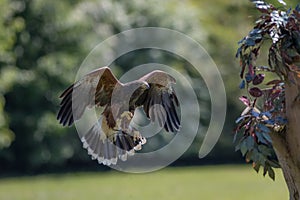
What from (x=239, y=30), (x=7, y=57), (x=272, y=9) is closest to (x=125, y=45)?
(x=7, y=57)

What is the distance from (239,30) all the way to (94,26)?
570 centimetres

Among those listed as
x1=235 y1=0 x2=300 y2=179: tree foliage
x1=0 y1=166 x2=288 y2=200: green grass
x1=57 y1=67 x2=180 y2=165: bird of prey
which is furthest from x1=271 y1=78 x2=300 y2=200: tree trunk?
x1=0 y1=166 x2=288 y2=200: green grass

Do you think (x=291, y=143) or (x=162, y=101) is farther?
(x=162, y=101)

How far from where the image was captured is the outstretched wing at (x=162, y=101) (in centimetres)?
570

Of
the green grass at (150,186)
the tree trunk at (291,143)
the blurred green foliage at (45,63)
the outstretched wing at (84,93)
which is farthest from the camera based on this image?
the blurred green foliage at (45,63)

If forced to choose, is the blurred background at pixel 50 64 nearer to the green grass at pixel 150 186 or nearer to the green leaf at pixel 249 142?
the green grass at pixel 150 186

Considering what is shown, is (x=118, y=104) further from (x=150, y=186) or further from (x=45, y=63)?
(x=45, y=63)

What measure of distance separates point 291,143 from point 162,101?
155 cm

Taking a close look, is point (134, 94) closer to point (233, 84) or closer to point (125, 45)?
point (125, 45)

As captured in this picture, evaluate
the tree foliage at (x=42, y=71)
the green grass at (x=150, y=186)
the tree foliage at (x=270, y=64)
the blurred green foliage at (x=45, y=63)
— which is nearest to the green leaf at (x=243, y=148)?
the tree foliage at (x=270, y=64)

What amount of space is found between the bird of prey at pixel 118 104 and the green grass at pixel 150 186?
975cm

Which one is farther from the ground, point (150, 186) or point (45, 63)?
point (45, 63)

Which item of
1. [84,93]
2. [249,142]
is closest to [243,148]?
[249,142]

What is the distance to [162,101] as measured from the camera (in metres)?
5.76
